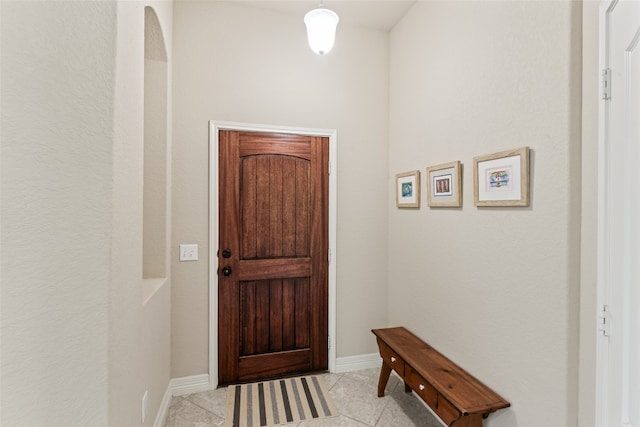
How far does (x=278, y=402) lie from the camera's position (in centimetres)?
227

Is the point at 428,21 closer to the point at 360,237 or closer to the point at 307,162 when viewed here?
the point at 307,162

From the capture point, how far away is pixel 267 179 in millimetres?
2588

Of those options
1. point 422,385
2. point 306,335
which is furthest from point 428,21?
point 306,335

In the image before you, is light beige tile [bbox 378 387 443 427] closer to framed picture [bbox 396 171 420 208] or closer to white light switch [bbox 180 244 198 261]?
framed picture [bbox 396 171 420 208]

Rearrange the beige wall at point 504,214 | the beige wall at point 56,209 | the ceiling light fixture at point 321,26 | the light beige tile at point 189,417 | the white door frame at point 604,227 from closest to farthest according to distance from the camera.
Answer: the beige wall at point 56,209 → the white door frame at point 604,227 → the beige wall at point 504,214 → the ceiling light fixture at point 321,26 → the light beige tile at point 189,417

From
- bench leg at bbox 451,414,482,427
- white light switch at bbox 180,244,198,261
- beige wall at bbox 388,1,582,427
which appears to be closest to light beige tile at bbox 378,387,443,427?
beige wall at bbox 388,1,582,427

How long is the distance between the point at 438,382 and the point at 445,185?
121cm

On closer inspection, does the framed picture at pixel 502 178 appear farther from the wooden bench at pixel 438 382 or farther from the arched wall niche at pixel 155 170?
the arched wall niche at pixel 155 170

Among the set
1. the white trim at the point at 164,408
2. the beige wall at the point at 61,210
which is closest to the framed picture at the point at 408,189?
the beige wall at the point at 61,210

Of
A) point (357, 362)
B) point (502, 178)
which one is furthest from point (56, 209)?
point (357, 362)

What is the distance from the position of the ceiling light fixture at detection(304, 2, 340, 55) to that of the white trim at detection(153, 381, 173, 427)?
2573mm

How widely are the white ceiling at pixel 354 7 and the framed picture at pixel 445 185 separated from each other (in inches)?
55.8

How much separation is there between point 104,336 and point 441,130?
2.19 m

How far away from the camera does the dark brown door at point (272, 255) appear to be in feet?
8.26
